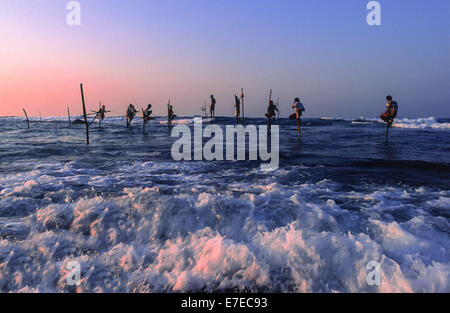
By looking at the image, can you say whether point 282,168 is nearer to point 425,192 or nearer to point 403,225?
point 425,192

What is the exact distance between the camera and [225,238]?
3629 millimetres

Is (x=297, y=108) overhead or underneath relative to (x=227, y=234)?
overhead

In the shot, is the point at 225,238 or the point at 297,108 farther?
the point at 297,108

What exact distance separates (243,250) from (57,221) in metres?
3.19

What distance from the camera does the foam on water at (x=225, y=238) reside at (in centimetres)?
285

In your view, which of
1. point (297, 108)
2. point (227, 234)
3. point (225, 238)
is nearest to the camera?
point (225, 238)

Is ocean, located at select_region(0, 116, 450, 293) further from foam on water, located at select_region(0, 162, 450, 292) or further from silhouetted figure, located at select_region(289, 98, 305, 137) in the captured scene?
silhouetted figure, located at select_region(289, 98, 305, 137)

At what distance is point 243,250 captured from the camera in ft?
10.6

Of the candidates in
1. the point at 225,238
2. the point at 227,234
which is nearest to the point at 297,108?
the point at 227,234

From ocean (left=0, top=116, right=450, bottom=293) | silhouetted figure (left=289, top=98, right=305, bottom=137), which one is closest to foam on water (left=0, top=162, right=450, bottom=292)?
ocean (left=0, top=116, right=450, bottom=293)

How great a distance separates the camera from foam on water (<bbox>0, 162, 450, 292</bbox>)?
2854 mm

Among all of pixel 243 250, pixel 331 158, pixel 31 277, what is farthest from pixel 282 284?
→ pixel 331 158

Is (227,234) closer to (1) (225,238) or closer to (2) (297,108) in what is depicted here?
(1) (225,238)

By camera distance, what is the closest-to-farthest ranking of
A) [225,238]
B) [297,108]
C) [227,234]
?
[225,238] → [227,234] → [297,108]
